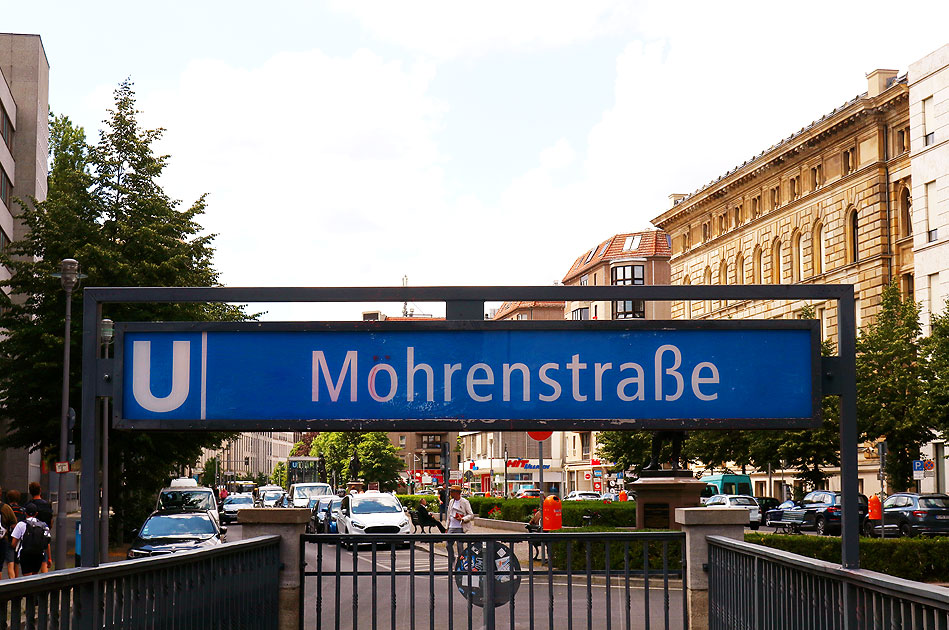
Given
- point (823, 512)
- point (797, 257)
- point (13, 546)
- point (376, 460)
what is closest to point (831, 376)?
point (13, 546)

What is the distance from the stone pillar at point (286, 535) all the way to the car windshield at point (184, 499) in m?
31.2

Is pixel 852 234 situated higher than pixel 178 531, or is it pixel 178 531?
pixel 852 234

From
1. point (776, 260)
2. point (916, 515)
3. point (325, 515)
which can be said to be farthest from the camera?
point (776, 260)

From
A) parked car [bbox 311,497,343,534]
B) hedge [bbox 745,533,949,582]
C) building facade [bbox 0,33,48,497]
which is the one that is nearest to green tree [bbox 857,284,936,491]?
parked car [bbox 311,497,343,534]

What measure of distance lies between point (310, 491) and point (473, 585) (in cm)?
5192

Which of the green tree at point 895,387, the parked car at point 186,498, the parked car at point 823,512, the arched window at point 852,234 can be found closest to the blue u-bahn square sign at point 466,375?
the parked car at point 186,498

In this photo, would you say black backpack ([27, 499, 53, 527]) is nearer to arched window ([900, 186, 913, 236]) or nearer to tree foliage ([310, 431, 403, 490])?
arched window ([900, 186, 913, 236])

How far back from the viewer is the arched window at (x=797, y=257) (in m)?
74.9

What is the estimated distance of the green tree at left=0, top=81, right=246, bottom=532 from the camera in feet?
123

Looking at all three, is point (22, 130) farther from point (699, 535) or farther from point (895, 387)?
point (699, 535)

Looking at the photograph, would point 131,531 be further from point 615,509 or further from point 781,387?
point 781,387

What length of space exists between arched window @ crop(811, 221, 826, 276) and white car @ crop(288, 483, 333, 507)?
1263 inches

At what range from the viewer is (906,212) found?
64.0 m

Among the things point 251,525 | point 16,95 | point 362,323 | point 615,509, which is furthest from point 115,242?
point 362,323
